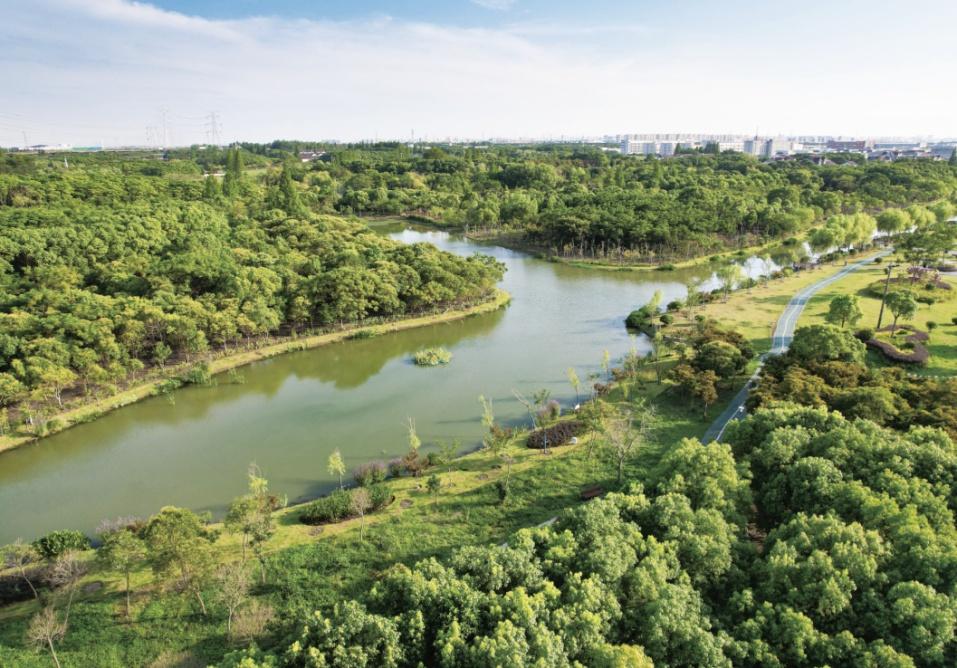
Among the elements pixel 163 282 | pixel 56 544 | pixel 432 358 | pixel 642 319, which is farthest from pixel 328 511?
pixel 642 319

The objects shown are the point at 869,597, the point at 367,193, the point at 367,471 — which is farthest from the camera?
the point at 367,193

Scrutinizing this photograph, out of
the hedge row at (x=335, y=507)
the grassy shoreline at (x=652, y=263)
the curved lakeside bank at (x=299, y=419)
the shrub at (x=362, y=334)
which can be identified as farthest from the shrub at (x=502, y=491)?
the grassy shoreline at (x=652, y=263)

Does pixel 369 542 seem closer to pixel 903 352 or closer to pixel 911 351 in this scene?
pixel 903 352

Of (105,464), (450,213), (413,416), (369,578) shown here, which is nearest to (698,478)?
(369,578)

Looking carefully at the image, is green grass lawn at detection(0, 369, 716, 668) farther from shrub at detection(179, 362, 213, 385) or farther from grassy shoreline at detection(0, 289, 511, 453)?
shrub at detection(179, 362, 213, 385)

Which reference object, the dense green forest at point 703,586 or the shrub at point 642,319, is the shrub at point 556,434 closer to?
the dense green forest at point 703,586

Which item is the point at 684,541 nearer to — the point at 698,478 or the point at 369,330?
the point at 698,478
